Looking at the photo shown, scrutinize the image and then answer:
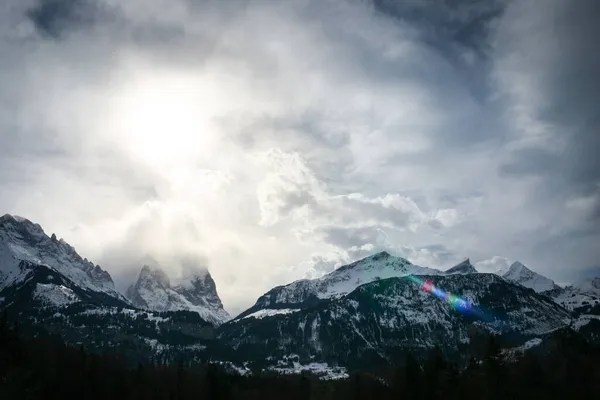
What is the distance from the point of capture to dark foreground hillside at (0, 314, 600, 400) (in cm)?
12638

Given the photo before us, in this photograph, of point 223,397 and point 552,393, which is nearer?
point 552,393

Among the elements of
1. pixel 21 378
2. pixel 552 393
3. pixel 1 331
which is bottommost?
pixel 552 393

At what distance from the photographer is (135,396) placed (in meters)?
164

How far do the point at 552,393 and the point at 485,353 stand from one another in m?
23.7

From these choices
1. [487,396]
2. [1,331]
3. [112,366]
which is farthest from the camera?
[112,366]

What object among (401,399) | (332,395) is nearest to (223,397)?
(332,395)

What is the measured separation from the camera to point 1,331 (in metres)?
141

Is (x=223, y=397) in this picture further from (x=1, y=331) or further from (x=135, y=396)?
(x=1, y=331)

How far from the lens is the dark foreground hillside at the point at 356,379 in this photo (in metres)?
126

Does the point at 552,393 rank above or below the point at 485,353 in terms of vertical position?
below

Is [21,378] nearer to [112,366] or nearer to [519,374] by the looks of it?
[112,366]

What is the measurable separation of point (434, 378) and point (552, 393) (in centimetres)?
3192

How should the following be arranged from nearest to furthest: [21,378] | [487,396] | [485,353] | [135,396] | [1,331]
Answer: [21,378] < [487,396] < [485,353] < [1,331] < [135,396]

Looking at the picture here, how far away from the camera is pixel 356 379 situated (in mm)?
180250
